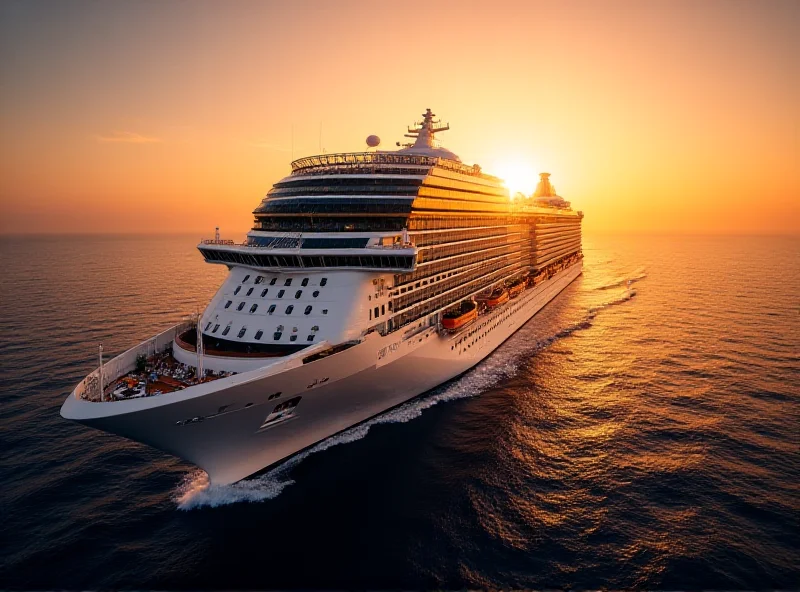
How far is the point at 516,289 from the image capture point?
4981 centimetres

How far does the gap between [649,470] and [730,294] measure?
65031mm

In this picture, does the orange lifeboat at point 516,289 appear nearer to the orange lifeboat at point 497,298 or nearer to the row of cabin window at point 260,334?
the orange lifeboat at point 497,298

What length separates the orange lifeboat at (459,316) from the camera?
31802mm

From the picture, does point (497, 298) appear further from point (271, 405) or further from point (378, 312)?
point (271, 405)

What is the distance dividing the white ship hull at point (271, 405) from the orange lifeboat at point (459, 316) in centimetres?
89

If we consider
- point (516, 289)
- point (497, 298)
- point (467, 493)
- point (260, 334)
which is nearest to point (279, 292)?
point (260, 334)

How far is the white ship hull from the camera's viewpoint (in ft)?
57.6

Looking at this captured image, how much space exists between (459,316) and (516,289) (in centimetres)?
1940

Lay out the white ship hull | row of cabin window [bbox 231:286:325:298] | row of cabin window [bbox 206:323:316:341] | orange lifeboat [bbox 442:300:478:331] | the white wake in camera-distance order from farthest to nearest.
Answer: orange lifeboat [bbox 442:300:478:331], row of cabin window [bbox 231:286:325:298], row of cabin window [bbox 206:323:316:341], the white wake, the white ship hull

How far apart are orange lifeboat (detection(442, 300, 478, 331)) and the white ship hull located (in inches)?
35.2

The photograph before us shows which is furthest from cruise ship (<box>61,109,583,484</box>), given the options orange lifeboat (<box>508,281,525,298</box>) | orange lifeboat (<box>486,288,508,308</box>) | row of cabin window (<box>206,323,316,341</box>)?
orange lifeboat (<box>508,281,525,298</box>)

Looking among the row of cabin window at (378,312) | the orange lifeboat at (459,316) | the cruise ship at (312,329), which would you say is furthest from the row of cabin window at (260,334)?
the orange lifeboat at (459,316)

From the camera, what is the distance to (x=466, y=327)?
34688mm

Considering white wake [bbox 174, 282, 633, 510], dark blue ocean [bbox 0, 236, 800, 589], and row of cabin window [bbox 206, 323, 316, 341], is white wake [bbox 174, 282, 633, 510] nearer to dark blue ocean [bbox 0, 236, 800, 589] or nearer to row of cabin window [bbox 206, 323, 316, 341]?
dark blue ocean [bbox 0, 236, 800, 589]
